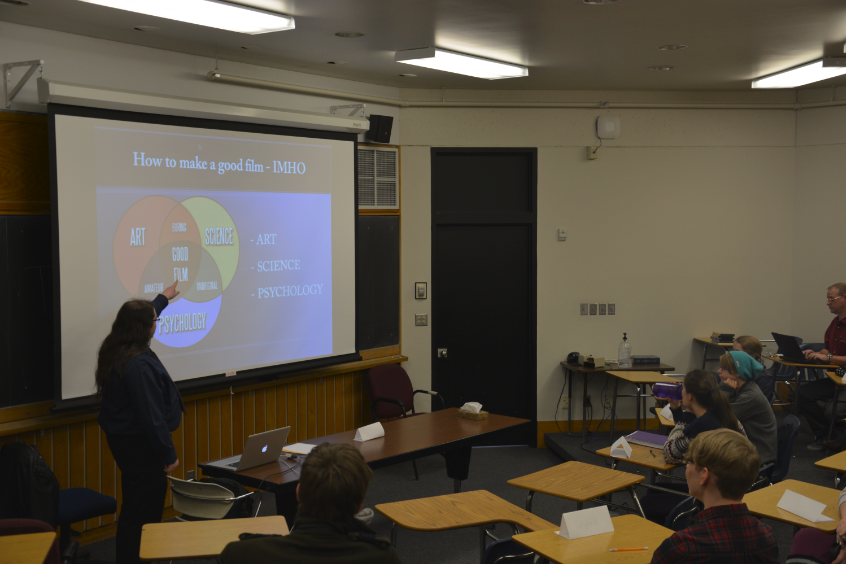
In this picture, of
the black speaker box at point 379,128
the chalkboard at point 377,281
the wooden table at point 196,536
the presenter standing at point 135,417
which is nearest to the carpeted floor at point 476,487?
the presenter standing at point 135,417

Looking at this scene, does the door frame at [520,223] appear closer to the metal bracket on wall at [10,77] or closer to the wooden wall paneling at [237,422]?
the wooden wall paneling at [237,422]

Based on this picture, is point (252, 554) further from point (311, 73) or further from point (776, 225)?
point (776, 225)

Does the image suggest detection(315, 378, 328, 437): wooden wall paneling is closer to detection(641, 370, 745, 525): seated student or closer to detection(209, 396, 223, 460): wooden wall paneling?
detection(209, 396, 223, 460): wooden wall paneling

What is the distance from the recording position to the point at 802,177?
6684 mm

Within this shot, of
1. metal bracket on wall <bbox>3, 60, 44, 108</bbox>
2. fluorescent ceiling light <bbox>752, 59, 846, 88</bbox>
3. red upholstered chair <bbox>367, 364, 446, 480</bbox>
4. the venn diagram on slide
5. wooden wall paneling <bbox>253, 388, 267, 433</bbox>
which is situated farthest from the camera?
red upholstered chair <bbox>367, 364, 446, 480</bbox>

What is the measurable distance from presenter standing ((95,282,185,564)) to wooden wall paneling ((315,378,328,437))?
2.13 meters

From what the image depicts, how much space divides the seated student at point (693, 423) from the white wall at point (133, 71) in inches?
143

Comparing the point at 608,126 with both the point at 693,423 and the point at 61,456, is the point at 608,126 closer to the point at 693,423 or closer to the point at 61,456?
the point at 693,423

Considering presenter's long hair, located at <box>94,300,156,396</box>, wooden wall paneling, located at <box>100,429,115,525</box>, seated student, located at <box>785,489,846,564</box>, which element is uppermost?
presenter's long hair, located at <box>94,300,156,396</box>

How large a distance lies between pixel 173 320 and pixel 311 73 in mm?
2355

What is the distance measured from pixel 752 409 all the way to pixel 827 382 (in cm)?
270

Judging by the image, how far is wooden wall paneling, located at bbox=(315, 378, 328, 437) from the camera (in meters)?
5.53

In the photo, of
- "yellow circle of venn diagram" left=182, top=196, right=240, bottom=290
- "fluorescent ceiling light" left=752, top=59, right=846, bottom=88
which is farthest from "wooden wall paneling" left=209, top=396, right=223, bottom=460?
"fluorescent ceiling light" left=752, top=59, right=846, bottom=88

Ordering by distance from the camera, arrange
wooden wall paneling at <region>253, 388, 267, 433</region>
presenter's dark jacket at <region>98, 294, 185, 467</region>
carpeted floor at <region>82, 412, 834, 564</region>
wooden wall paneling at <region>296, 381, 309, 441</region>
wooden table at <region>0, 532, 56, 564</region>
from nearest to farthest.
→ wooden table at <region>0, 532, 56, 564</region> < presenter's dark jacket at <region>98, 294, 185, 467</region> < carpeted floor at <region>82, 412, 834, 564</region> < wooden wall paneling at <region>253, 388, 267, 433</region> < wooden wall paneling at <region>296, 381, 309, 441</region>
